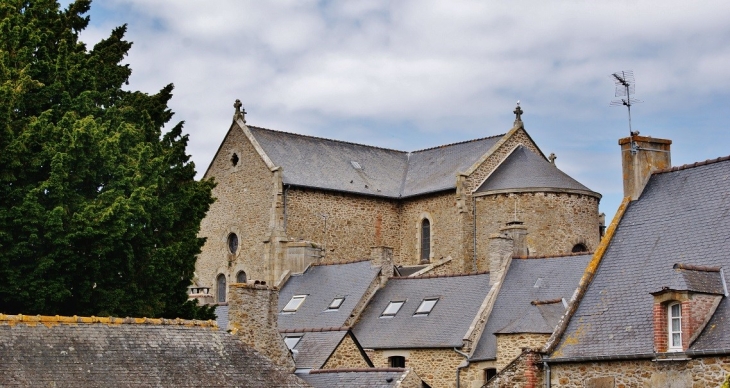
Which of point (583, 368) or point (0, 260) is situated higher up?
point (0, 260)

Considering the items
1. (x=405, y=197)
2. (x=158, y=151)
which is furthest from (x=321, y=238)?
(x=158, y=151)

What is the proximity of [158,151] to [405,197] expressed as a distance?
1971 centimetres

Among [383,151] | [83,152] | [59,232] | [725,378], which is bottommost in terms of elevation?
[725,378]

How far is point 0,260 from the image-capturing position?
27.6m

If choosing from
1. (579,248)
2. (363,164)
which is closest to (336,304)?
(579,248)

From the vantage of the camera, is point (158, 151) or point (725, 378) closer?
point (725, 378)

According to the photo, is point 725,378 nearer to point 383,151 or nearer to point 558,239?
point 558,239

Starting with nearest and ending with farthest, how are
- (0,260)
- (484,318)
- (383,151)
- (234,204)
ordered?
(0,260) < (484,318) < (234,204) < (383,151)

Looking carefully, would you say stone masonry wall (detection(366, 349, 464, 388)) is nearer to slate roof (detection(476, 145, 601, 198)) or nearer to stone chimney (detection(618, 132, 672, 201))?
stone chimney (detection(618, 132, 672, 201))

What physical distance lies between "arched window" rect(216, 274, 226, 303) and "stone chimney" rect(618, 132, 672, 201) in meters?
27.6

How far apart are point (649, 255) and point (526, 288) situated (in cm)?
1267

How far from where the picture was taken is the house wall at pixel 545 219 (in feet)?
152

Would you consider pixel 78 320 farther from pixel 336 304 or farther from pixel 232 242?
pixel 232 242

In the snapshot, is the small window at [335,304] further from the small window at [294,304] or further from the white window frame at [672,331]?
the white window frame at [672,331]
